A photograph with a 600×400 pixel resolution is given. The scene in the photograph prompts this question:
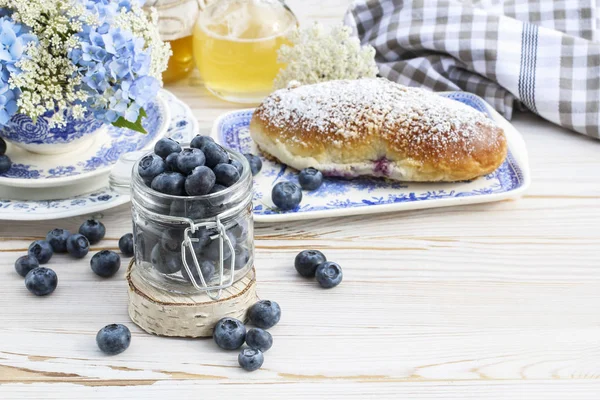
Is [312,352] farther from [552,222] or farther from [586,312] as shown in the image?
[552,222]

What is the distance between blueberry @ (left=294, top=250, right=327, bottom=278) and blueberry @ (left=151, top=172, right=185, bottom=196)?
27 cm

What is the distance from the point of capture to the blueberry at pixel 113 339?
1.05 meters

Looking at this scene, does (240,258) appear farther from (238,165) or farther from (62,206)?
(62,206)

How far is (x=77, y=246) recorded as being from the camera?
4.10 feet

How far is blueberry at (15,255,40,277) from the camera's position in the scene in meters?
1.21

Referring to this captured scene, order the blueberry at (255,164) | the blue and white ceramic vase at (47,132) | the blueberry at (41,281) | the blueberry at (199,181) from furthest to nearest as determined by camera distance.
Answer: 1. the blueberry at (255,164)
2. the blue and white ceramic vase at (47,132)
3. the blueberry at (41,281)
4. the blueberry at (199,181)

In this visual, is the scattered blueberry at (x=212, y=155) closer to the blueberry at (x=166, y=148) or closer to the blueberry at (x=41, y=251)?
the blueberry at (x=166, y=148)

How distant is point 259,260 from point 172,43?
0.86m

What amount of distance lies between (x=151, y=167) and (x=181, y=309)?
205mm

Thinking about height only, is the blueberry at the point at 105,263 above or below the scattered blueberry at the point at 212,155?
below

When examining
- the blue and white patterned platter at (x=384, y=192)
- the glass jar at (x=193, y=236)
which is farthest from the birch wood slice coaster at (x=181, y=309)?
the blue and white patterned platter at (x=384, y=192)

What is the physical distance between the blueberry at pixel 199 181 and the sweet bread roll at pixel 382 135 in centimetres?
48

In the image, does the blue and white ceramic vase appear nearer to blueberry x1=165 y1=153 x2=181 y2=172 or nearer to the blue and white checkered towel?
blueberry x1=165 y1=153 x2=181 y2=172

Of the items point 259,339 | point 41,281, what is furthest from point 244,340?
point 41,281
